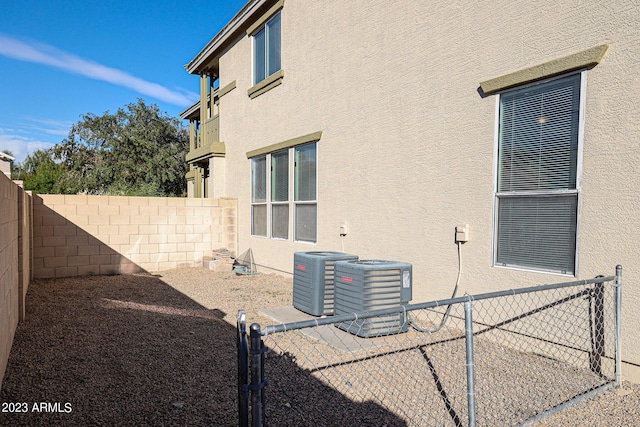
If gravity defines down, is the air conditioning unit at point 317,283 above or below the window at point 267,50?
below

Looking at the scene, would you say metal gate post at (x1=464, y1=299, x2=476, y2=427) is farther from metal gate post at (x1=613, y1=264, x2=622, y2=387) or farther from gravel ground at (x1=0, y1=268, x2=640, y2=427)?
metal gate post at (x1=613, y1=264, x2=622, y2=387)

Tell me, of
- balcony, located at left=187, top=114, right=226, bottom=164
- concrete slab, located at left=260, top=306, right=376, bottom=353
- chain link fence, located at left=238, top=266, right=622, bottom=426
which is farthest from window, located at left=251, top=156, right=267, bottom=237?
chain link fence, located at left=238, top=266, right=622, bottom=426

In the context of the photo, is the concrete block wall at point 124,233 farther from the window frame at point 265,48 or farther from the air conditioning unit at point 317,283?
the air conditioning unit at point 317,283

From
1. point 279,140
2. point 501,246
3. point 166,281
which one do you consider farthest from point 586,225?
point 166,281

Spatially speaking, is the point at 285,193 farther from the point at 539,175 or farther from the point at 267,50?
the point at 539,175

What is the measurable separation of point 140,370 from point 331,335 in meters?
2.28

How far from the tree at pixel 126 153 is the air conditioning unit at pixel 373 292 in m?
24.0

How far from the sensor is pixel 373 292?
5.04m

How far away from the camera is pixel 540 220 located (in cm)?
467

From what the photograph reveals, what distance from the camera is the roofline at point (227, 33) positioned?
10434mm

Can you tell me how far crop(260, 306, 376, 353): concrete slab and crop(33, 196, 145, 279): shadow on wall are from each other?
5759 millimetres

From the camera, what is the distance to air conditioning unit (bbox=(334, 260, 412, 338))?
5.03 m

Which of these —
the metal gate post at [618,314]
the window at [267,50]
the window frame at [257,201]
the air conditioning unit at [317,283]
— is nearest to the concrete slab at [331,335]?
the air conditioning unit at [317,283]

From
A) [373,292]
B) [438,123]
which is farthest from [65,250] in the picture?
[438,123]
